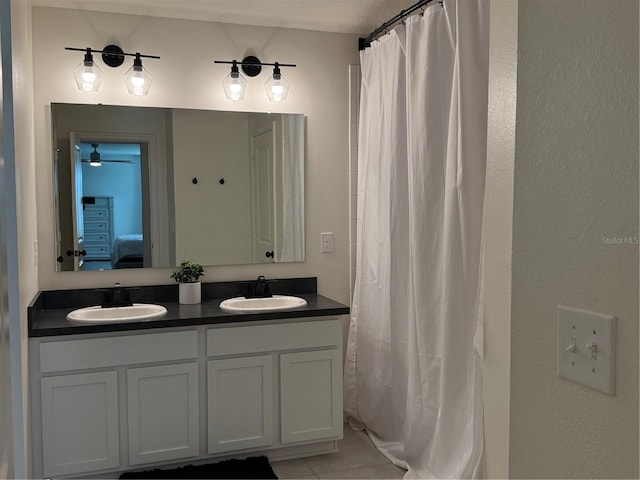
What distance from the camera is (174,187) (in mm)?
3314

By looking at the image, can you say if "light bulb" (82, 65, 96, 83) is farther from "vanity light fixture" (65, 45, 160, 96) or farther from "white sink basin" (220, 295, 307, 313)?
"white sink basin" (220, 295, 307, 313)

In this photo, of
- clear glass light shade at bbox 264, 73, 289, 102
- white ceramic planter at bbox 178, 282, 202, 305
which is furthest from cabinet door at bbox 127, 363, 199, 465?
clear glass light shade at bbox 264, 73, 289, 102

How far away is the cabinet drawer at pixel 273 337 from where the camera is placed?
2.90 metres

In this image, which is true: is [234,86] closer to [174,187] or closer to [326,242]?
[174,187]

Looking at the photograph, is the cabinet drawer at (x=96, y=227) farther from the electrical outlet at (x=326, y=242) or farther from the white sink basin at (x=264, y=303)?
the electrical outlet at (x=326, y=242)

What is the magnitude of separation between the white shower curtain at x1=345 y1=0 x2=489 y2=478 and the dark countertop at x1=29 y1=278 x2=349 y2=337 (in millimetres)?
383

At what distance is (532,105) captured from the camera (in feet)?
3.50

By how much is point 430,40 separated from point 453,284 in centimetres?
113

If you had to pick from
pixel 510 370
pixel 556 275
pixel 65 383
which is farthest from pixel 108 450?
pixel 556 275

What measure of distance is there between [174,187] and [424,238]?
1481 mm

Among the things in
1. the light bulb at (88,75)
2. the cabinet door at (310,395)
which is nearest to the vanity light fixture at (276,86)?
the light bulb at (88,75)

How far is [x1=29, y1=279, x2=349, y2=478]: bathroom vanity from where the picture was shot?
2.66 metres

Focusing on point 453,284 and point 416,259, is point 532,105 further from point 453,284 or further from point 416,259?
point 416,259

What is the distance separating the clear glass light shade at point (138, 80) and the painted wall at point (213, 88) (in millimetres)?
36
